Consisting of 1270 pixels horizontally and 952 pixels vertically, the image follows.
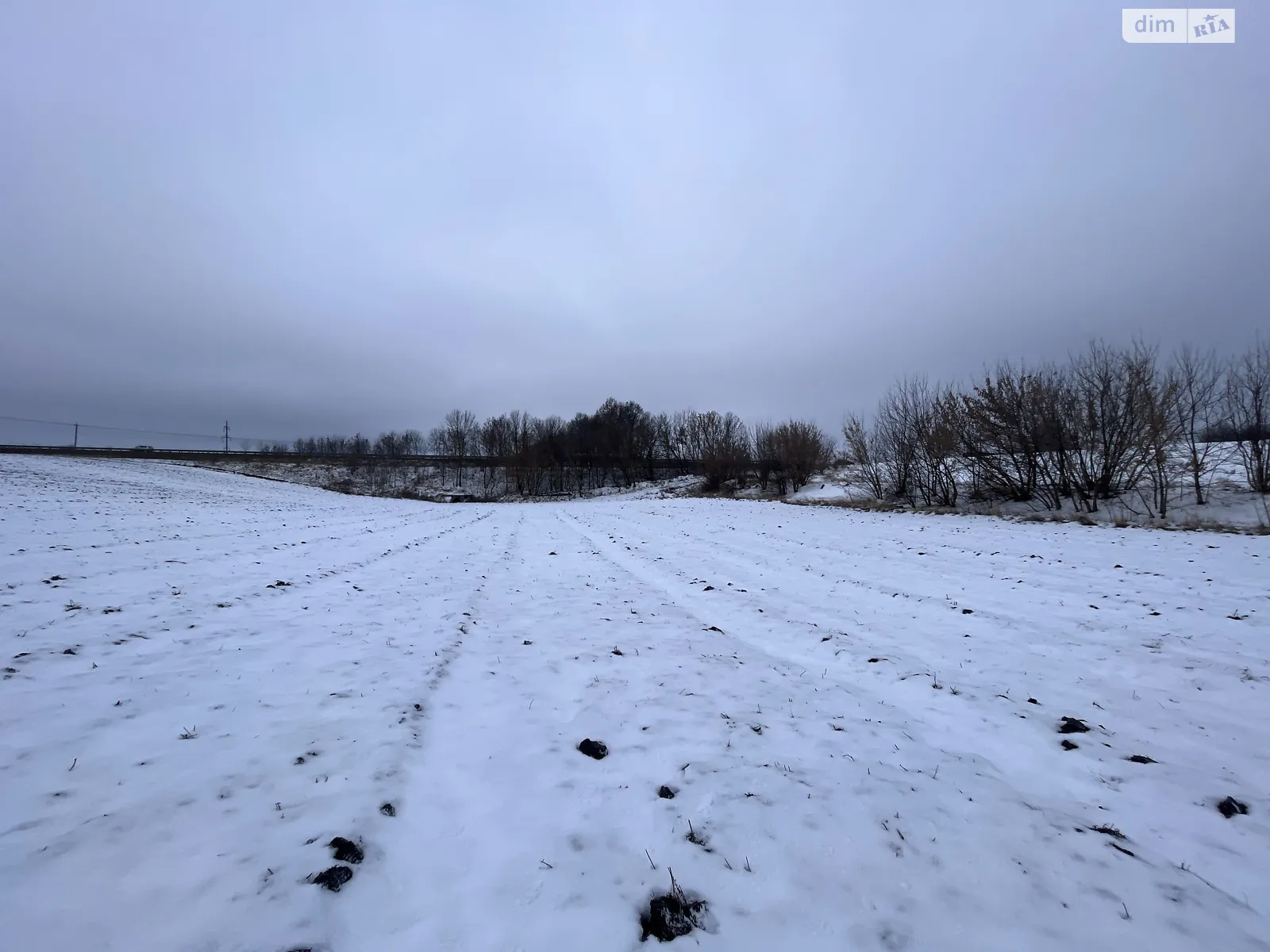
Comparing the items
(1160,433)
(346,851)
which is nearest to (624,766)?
(346,851)

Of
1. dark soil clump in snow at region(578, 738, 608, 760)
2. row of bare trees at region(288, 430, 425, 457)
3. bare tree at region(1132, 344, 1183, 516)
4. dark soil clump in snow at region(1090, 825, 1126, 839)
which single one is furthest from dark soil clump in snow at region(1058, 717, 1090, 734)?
row of bare trees at region(288, 430, 425, 457)

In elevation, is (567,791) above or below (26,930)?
below

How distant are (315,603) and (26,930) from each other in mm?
4568

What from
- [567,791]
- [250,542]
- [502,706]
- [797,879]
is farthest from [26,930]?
[250,542]

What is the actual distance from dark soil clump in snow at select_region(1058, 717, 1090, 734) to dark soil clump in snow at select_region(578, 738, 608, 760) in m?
3.08

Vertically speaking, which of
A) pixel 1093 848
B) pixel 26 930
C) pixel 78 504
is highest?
pixel 78 504

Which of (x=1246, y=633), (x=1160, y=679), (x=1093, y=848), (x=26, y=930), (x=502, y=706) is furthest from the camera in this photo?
(x=1246, y=633)

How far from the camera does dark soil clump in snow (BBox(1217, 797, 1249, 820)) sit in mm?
2453

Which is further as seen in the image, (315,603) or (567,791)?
(315,603)

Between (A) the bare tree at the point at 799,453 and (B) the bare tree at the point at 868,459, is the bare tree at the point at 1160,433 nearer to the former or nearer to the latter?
(B) the bare tree at the point at 868,459

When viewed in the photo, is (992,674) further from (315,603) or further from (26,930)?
(315,603)

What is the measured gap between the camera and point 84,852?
1.98 m

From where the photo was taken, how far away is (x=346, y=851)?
2.13 metres

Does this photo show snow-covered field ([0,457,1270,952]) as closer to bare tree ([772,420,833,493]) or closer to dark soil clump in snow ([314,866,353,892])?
dark soil clump in snow ([314,866,353,892])
